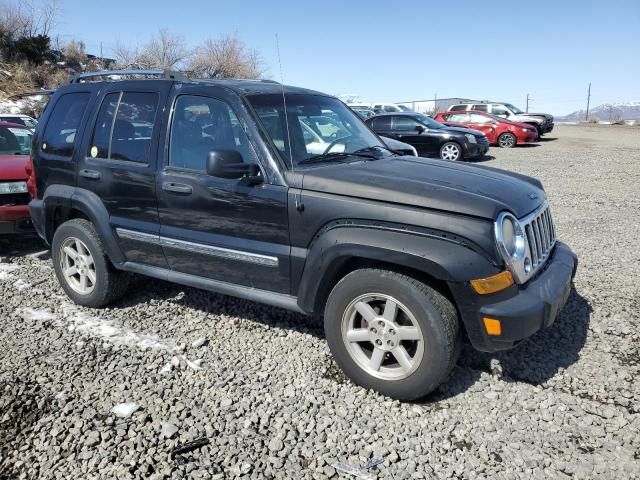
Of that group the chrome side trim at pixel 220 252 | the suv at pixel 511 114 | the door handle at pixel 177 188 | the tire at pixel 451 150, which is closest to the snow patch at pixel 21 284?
the chrome side trim at pixel 220 252

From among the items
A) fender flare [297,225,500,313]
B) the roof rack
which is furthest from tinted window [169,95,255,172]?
fender flare [297,225,500,313]

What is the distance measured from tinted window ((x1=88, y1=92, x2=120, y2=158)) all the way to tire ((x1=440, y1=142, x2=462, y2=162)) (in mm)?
12293

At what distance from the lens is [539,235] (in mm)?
3477

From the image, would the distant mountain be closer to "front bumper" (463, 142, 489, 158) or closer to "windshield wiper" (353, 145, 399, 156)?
"front bumper" (463, 142, 489, 158)

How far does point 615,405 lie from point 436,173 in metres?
1.80

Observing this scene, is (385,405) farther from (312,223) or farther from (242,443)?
(312,223)

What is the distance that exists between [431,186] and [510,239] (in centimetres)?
55

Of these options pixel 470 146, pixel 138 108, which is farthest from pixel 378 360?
pixel 470 146

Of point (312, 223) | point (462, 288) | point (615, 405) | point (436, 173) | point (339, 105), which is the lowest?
point (615, 405)

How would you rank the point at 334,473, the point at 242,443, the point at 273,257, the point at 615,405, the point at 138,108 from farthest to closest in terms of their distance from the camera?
the point at 138,108 < the point at 273,257 < the point at 615,405 < the point at 242,443 < the point at 334,473

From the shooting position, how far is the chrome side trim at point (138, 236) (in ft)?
13.5

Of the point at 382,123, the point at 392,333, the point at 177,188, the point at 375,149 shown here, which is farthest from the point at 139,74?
the point at 382,123

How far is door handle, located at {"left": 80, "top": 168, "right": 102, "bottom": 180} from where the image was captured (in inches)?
172

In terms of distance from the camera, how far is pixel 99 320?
4.55 meters
